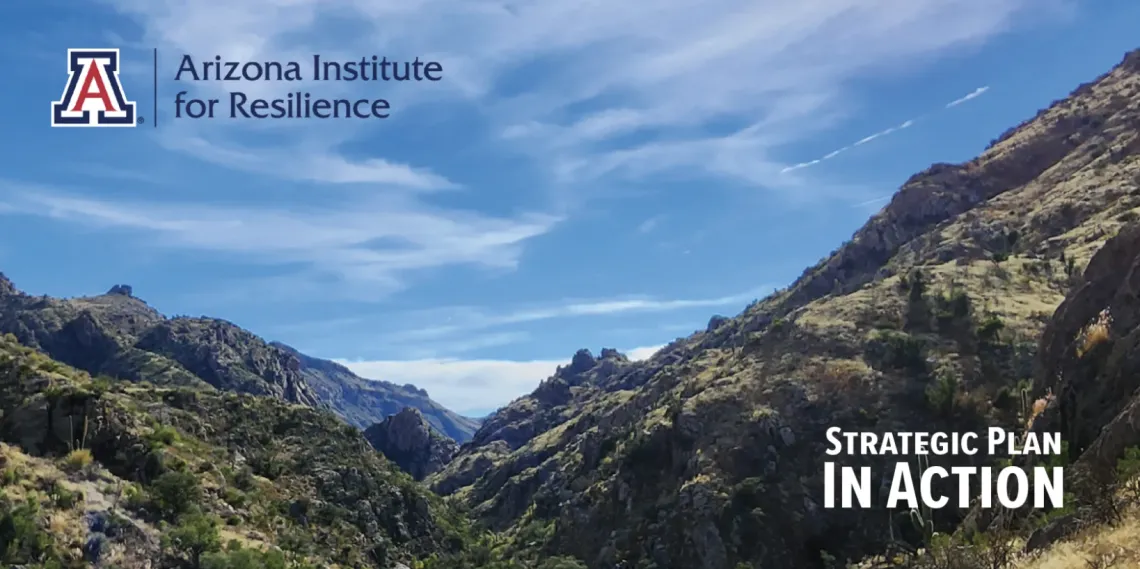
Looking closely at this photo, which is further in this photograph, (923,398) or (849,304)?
(849,304)

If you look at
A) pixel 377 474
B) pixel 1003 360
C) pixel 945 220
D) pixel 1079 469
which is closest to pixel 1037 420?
pixel 1079 469

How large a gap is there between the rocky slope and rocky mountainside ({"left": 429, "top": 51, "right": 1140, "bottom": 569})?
2465 cm

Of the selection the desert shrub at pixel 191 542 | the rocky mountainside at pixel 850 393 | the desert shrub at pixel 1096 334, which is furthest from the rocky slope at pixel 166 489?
the desert shrub at pixel 1096 334

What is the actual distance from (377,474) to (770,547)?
158 ft

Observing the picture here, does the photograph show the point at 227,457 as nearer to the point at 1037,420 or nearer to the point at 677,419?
the point at 677,419

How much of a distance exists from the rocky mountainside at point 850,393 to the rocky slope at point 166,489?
2465 centimetres

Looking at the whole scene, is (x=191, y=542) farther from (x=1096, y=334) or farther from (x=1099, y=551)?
(x=1096, y=334)

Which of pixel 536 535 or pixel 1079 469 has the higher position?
pixel 1079 469

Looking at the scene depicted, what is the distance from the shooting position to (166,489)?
44.2 metres

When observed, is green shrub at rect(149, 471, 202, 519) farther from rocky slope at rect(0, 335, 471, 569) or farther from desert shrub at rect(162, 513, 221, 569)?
desert shrub at rect(162, 513, 221, 569)

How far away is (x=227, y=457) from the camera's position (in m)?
68.3

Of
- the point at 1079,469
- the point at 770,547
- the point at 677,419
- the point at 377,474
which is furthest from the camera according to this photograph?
the point at 377,474

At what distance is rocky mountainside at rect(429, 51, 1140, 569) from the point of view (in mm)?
63906

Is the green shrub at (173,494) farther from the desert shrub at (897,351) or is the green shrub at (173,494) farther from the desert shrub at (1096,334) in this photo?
the desert shrub at (897,351)
